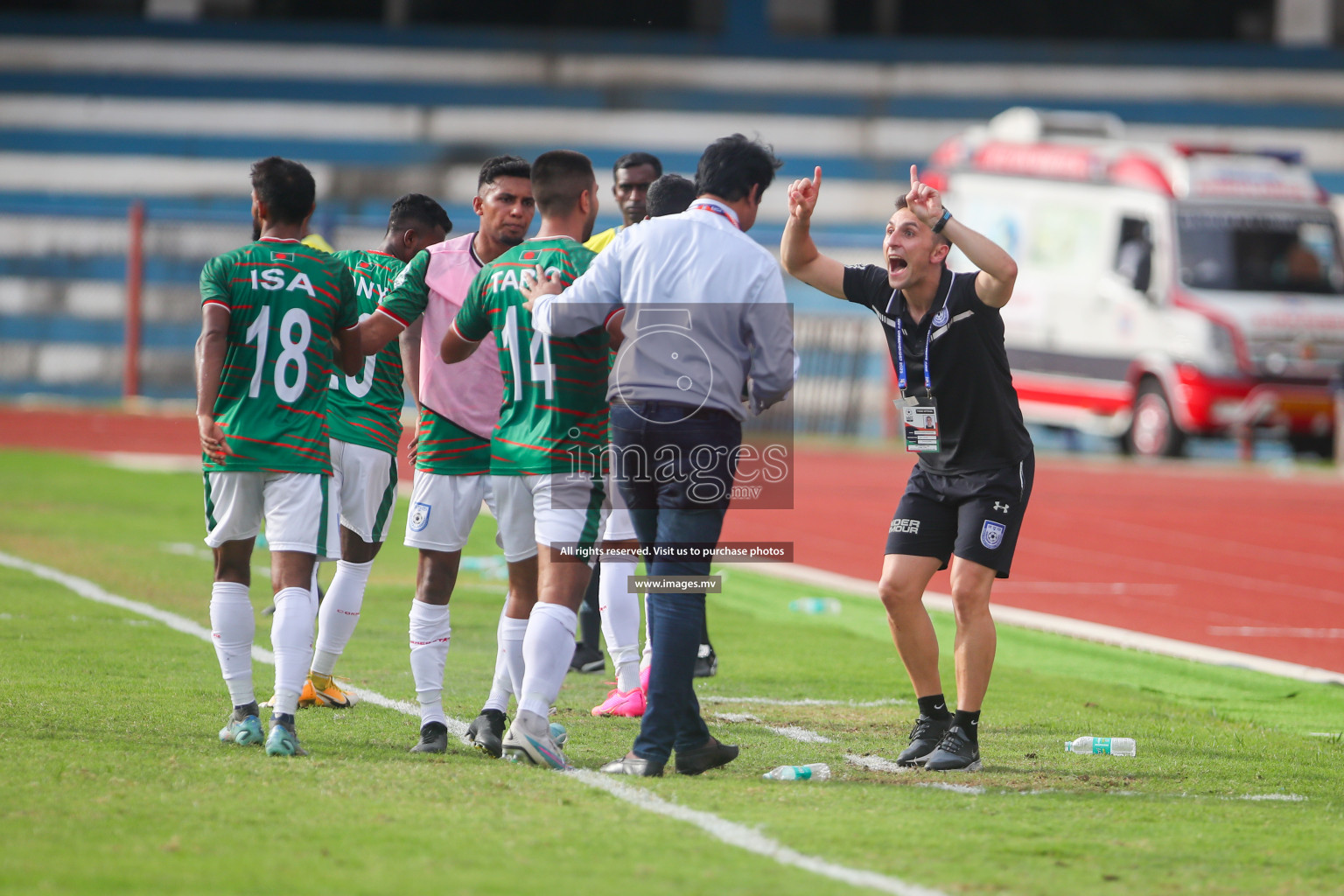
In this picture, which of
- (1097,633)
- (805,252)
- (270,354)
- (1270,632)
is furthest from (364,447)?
(1270,632)

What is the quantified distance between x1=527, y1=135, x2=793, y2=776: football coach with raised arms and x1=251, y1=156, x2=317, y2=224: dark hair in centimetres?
94

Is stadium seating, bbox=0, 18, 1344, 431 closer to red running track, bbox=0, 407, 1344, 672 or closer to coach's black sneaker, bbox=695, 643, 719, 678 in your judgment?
red running track, bbox=0, 407, 1344, 672

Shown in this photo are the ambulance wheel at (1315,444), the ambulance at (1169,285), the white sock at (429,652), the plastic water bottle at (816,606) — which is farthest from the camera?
the ambulance wheel at (1315,444)

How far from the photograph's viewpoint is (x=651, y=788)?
18.0 ft

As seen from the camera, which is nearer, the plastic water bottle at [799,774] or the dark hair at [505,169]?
the plastic water bottle at [799,774]

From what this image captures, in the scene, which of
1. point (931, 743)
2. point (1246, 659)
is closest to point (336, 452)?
point (931, 743)

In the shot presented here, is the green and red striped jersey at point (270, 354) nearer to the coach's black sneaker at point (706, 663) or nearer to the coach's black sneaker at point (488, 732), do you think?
the coach's black sneaker at point (488, 732)

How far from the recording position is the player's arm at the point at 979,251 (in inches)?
237

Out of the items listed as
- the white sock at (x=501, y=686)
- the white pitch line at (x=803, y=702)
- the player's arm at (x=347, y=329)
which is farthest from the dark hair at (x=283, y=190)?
the white pitch line at (x=803, y=702)

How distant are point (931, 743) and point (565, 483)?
5.36ft

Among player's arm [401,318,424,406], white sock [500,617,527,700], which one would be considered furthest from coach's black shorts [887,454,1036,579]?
player's arm [401,318,424,406]

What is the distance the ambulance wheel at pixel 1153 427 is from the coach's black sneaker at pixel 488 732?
18.0 m

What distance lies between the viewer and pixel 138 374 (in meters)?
26.2

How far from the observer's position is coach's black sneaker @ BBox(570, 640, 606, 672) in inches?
329
